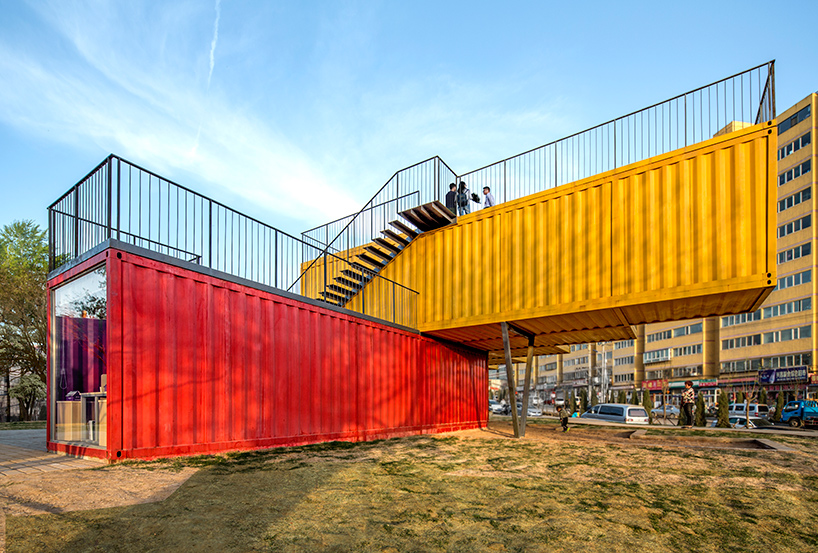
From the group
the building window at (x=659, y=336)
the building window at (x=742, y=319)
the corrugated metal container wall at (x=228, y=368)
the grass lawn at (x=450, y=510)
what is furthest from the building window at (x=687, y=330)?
the grass lawn at (x=450, y=510)

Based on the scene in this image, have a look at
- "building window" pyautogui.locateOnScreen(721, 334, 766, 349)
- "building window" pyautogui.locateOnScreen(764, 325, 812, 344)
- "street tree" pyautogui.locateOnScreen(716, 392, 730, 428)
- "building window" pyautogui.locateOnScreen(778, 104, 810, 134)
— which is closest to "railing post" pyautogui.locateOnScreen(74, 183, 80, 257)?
"street tree" pyautogui.locateOnScreen(716, 392, 730, 428)

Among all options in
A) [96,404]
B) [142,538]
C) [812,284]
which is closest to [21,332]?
[96,404]

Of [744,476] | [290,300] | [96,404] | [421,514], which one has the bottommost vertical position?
[744,476]

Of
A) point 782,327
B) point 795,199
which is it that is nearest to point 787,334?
point 782,327

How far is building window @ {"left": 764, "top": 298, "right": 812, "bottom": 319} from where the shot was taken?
129 ft

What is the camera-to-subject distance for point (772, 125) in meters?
10.1

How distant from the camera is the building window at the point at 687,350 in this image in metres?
52.4

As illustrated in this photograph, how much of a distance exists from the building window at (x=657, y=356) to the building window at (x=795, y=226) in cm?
1871

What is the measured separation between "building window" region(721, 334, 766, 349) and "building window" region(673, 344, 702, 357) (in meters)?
3.80

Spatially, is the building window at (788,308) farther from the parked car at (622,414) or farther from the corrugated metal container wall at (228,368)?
the corrugated metal container wall at (228,368)

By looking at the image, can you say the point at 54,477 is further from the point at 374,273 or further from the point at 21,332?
the point at 21,332

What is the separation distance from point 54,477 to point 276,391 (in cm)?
445

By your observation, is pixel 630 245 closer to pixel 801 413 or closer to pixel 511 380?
pixel 511 380

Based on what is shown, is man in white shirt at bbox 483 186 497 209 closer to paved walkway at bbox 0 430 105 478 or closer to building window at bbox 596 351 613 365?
paved walkway at bbox 0 430 105 478
